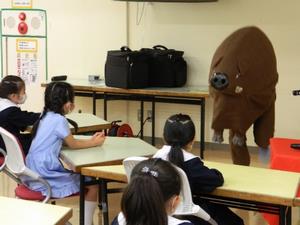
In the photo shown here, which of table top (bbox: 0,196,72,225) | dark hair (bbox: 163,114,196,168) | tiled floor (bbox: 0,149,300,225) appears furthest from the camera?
tiled floor (bbox: 0,149,300,225)

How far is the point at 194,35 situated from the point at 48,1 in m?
1.99

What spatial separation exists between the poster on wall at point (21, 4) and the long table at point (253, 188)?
4338mm

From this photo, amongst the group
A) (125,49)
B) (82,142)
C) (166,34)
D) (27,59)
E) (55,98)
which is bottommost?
(82,142)

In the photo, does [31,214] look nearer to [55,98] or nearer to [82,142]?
[82,142]

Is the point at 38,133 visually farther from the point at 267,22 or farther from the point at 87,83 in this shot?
the point at 267,22

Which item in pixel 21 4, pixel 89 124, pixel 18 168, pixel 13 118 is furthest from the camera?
pixel 21 4

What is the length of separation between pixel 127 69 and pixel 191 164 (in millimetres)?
3130

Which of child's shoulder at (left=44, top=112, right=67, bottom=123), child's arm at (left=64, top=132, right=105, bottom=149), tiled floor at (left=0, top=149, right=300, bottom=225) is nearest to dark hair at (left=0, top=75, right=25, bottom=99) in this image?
child's shoulder at (left=44, top=112, right=67, bottom=123)

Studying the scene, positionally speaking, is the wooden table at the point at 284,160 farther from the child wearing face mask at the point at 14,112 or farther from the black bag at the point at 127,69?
the black bag at the point at 127,69

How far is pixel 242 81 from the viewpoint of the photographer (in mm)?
3189

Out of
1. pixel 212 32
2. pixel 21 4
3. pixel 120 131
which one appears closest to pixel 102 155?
pixel 120 131

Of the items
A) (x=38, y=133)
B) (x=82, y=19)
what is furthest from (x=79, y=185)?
(x=82, y=19)

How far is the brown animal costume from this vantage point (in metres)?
3.19

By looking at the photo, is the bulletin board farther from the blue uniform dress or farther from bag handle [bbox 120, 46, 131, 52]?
the blue uniform dress
